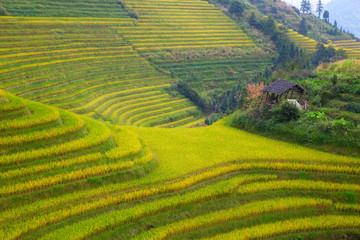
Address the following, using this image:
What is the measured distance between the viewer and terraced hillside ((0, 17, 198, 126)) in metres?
27.6

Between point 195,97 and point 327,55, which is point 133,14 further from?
point 327,55

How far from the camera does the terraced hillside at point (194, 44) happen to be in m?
44.1

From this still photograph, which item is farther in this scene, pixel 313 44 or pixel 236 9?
pixel 236 9

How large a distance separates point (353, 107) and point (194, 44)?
3630cm

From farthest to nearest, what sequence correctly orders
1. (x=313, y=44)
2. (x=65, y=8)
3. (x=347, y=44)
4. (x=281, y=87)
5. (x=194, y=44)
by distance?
(x=347, y=44) < (x=313, y=44) < (x=194, y=44) < (x=65, y=8) < (x=281, y=87)

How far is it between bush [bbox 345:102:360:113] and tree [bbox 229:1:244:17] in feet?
170

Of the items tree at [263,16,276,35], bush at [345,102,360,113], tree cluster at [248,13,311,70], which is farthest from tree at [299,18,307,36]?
bush at [345,102,360,113]

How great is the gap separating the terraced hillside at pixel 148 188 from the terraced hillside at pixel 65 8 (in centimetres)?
3497

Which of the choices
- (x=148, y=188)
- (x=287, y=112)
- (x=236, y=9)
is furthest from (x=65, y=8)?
(x=148, y=188)

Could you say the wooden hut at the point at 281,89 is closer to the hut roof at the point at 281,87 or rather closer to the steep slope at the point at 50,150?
the hut roof at the point at 281,87

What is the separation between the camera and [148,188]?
1099 centimetres

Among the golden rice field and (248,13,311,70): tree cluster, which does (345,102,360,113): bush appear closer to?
(248,13,311,70): tree cluster

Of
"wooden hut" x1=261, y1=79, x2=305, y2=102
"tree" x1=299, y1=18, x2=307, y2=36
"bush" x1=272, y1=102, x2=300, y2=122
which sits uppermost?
"tree" x1=299, y1=18, x2=307, y2=36

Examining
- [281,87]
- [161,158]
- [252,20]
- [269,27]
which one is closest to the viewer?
[161,158]
